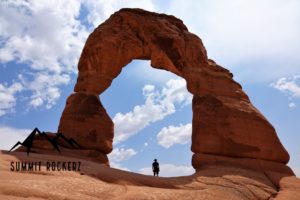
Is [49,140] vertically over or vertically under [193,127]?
under

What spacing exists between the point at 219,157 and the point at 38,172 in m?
11.4

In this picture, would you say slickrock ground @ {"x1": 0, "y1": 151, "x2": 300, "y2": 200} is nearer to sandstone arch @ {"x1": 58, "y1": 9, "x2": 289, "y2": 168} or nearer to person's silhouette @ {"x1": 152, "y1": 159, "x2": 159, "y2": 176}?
sandstone arch @ {"x1": 58, "y1": 9, "x2": 289, "y2": 168}

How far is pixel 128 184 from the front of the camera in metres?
14.0

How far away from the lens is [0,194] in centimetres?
972

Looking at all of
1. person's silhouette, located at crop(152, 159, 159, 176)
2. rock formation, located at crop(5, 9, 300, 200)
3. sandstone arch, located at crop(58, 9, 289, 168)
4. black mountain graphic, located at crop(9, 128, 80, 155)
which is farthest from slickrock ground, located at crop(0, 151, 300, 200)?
person's silhouette, located at crop(152, 159, 159, 176)

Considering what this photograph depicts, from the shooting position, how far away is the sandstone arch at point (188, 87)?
860 inches

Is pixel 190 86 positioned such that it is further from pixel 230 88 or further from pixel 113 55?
pixel 113 55

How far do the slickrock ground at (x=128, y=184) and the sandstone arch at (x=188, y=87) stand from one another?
211cm

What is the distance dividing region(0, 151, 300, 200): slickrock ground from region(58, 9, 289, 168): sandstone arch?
211cm

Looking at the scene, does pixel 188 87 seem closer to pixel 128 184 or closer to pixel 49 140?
pixel 49 140

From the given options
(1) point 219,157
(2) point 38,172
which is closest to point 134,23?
(1) point 219,157

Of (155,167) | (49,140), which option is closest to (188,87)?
(155,167)

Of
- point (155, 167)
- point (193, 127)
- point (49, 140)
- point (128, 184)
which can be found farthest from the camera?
point (155, 167)

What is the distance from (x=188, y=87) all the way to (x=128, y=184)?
37.0 ft
